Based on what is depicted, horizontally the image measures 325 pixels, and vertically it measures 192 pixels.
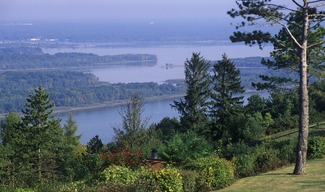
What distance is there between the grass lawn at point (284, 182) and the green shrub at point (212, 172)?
0.19m

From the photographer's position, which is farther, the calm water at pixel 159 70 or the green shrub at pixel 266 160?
the calm water at pixel 159 70

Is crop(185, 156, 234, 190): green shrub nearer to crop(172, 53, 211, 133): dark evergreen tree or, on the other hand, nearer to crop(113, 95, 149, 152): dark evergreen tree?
crop(113, 95, 149, 152): dark evergreen tree

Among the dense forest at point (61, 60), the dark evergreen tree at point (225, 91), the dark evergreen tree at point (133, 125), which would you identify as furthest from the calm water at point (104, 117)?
the dense forest at point (61, 60)

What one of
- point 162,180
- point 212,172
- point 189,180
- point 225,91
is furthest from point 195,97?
point 162,180

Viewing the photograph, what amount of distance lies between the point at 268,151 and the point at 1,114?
7224 cm

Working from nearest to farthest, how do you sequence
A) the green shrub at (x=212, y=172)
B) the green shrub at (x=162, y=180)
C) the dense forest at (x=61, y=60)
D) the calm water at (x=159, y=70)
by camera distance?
the green shrub at (x=162, y=180), the green shrub at (x=212, y=172), the calm water at (x=159, y=70), the dense forest at (x=61, y=60)

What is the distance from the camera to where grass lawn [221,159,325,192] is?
9.60m

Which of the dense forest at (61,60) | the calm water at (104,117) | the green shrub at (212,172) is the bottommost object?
the calm water at (104,117)

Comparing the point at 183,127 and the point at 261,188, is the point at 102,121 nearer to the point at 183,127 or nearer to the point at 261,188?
the point at 183,127

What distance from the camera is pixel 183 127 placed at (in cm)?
2970

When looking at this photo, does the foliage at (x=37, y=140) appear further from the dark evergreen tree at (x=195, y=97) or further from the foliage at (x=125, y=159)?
the foliage at (x=125, y=159)

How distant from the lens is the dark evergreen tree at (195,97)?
98.0ft

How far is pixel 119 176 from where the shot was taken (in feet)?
30.0

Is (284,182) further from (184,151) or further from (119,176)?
(119,176)
